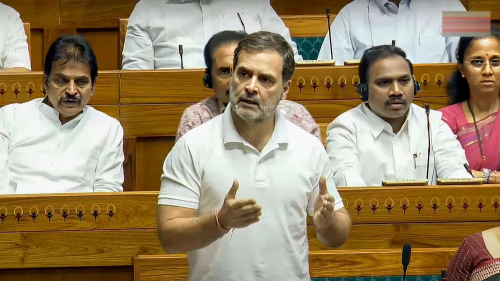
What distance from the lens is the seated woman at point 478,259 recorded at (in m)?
1.48

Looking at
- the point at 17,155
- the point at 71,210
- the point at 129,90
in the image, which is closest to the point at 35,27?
the point at 129,90

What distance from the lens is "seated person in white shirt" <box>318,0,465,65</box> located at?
2.90 metres

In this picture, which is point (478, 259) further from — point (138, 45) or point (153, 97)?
point (138, 45)

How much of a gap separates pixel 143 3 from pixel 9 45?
0.41 m

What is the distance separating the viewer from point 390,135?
7.38 ft

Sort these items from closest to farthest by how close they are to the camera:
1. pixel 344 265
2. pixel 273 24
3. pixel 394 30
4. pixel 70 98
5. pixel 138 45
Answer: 1. pixel 344 265
2. pixel 70 98
3. pixel 138 45
4. pixel 273 24
5. pixel 394 30

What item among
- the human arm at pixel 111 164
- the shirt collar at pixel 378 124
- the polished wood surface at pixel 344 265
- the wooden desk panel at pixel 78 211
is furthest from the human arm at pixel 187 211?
the shirt collar at pixel 378 124

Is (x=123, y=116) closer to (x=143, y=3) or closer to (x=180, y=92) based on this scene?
(x=180, y=92)

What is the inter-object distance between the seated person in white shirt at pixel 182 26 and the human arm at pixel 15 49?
0.31 m

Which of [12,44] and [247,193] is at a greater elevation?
[12,44]

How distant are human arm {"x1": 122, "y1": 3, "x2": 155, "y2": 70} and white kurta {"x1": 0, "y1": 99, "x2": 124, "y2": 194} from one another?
43cm

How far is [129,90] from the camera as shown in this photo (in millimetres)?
2498

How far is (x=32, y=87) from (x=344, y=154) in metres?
0.87

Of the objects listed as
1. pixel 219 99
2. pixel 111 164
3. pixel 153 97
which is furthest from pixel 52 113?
pixel 219 99
